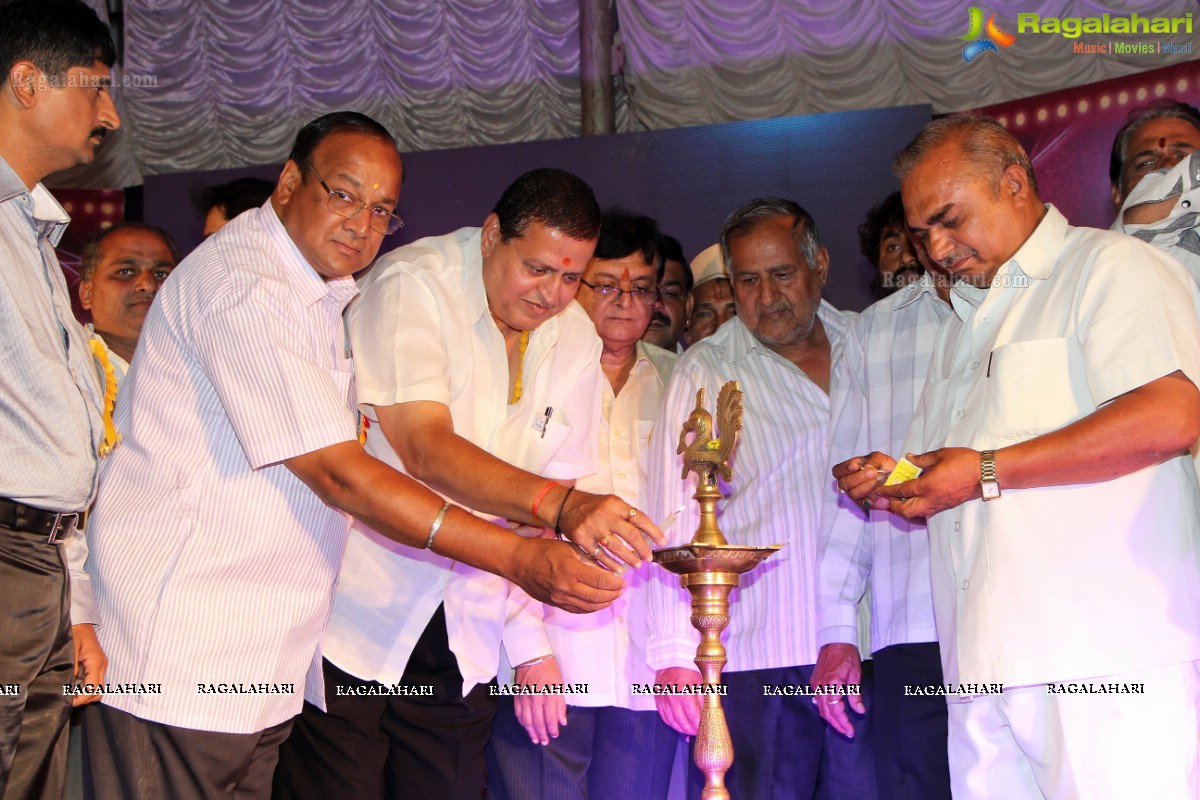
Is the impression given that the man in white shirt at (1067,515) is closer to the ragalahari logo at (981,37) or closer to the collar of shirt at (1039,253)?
the collar of shirt at (1039,253)

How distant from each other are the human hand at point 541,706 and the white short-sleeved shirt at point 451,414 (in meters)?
0.06

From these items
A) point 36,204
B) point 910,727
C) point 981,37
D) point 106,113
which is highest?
point 981,37

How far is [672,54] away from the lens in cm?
827

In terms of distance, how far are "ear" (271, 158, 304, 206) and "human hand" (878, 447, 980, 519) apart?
180cm

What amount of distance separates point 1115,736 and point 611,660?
1.73 m

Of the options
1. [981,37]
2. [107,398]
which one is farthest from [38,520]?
[981,37]

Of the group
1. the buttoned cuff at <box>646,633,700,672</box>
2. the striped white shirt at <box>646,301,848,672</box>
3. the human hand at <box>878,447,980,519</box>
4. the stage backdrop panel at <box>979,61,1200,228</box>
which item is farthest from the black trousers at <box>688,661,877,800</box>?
the stage backdrop panel at <box>979,61,1200,228</box>

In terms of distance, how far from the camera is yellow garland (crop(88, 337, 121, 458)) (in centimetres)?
264

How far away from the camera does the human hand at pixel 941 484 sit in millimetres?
2650

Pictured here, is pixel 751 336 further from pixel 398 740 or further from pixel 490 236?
pixel 398 740

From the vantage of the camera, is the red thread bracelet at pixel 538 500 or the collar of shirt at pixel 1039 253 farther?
the collar of shirt at pixel 1039 253

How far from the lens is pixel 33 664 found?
92.4 inches

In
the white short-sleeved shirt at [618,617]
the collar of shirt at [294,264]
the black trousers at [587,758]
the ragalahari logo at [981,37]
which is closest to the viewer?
the collar of shirt at [294,264]

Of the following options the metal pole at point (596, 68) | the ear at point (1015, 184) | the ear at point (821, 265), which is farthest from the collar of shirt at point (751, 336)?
the metal pole at point (596, 68)
